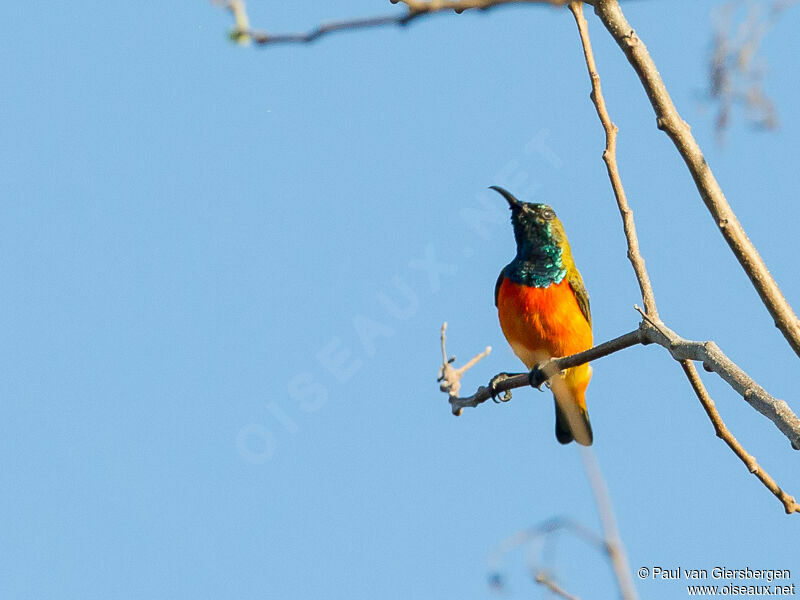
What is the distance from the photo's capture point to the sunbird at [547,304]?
8266mm

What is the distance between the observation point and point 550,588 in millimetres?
2627

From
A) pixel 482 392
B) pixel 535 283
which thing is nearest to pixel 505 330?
pixel 535 283

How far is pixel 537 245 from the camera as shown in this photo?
872 cm

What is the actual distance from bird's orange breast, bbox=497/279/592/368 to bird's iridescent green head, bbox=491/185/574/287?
114mm

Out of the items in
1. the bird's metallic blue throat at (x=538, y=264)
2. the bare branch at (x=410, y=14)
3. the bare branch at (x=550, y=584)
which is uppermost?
the bird's metallic blue throat at (x=538, y=264)

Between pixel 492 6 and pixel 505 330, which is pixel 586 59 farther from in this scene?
pixel 505 330

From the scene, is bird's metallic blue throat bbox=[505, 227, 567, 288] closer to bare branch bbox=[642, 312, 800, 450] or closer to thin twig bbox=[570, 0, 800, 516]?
thin twig bbox=[570, 0, 800, 516]

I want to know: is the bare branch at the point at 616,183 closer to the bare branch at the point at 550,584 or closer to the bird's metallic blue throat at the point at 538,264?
the bare branch at the point at 550,584

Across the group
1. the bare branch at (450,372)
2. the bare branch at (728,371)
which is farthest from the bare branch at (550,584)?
the bare branch at (450,372)

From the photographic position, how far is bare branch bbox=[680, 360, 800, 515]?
126 inches

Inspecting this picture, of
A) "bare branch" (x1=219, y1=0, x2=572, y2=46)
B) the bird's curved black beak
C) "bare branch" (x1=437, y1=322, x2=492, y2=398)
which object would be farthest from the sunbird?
"bare branch" (x1=219, y1=0, x2=572, y2=46)

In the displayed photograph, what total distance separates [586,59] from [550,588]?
191cm

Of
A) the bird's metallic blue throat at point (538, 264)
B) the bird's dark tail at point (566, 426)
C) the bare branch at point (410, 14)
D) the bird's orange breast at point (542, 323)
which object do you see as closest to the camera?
the bare branch at point (410, 14)

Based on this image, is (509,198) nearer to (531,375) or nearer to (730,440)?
(531,375)
